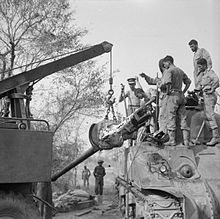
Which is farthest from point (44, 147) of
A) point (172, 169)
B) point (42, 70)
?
point (172, 169)

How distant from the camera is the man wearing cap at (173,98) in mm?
7844

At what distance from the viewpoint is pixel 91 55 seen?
761cm

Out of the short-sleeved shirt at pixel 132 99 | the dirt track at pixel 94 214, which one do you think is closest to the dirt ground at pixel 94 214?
the dirt track at pixel 94 214

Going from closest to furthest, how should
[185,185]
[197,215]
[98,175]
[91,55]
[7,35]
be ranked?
[197,215]
[185,185]
[91,55]
[7,35]
[98,175]

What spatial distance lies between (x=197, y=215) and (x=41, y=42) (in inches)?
366

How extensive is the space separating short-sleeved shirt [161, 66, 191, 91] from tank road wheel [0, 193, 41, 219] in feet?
A: 12.5

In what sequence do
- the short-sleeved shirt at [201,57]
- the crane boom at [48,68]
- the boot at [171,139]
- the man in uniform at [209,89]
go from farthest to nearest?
the short-sleeved shirt at [201,57]
the man in uniform at [209,89]
the boot at [171,139]
the crane boom at [48,68]

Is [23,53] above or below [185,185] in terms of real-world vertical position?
above

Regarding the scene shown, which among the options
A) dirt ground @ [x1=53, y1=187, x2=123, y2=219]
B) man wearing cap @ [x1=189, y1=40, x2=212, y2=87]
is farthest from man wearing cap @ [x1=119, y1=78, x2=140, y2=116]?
dirt ground @ [x1=53, y1=187, x2=123, y2=219]

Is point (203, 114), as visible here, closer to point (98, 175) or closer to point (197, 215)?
point (197, 215)

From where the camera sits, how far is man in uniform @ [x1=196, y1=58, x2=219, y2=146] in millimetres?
8156

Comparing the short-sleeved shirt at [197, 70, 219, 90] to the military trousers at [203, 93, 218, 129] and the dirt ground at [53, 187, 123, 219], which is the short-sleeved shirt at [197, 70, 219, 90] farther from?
the dirt ground at [53, 187, 123, 219]

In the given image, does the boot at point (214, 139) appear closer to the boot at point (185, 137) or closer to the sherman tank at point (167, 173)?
the sherman tank at point (167, 173)

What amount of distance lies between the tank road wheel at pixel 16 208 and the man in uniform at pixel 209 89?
4022 millimetres
